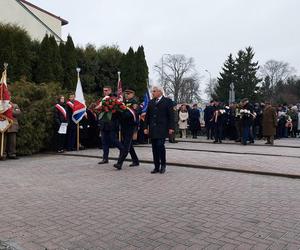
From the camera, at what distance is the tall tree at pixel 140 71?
2332 centimetres

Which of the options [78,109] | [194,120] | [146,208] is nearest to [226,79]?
[194,120]

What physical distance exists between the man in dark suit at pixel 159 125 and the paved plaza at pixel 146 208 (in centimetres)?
39

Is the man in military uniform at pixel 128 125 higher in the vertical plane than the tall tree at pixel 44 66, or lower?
lower

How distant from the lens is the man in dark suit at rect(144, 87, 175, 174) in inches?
358

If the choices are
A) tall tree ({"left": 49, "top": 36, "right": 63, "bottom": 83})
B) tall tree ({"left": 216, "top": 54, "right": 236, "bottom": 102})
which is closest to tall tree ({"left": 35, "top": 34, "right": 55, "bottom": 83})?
tall tree ({"left": 49, "top": 36, "right": 63, "bottom": 83})

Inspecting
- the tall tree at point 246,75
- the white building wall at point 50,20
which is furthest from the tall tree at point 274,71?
the white building wall at point 50,20

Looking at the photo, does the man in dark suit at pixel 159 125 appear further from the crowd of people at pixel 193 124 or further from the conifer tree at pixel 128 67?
the conifer tree at pixel 128 67

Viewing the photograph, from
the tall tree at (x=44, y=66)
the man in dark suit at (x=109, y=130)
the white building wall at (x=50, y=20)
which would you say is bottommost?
the man in dark suit at (x=109, y=130)

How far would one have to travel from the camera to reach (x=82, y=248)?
4.27m

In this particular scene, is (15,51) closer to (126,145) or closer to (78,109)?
(78,109)

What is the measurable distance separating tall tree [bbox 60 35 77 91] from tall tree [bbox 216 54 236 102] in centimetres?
4585

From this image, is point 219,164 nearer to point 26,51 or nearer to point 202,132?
point 26,51

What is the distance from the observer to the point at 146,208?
5902 millimetres

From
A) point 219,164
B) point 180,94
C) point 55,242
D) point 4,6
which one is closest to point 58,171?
point 219,164
